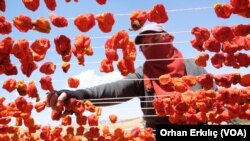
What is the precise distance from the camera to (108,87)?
381 centimetres

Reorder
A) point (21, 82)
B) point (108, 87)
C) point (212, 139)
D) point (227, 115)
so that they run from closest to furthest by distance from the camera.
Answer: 1. point (212, 139)
2. point (227, 115)
3. point (21, 82)
4. point (108, 87)

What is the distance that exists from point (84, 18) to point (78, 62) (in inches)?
11.8

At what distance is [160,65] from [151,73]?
10cm

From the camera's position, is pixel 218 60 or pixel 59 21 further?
pixel 59 21

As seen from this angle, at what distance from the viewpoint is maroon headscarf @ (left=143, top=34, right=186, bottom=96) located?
3587 millimetres

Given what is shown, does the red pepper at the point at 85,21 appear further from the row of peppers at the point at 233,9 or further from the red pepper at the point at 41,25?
the row of peppers at the point at 233,9

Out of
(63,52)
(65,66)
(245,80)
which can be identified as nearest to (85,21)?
(63,52)

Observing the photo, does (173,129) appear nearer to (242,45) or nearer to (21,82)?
(242,45)

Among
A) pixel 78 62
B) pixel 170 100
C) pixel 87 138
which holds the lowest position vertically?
pixel 87 138

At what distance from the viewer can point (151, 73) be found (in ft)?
12.4

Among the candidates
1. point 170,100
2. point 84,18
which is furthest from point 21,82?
point 170,100

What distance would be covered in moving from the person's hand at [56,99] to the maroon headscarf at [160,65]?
31.0 inches

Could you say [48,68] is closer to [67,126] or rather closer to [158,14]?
[67,126]

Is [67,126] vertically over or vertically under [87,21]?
under
